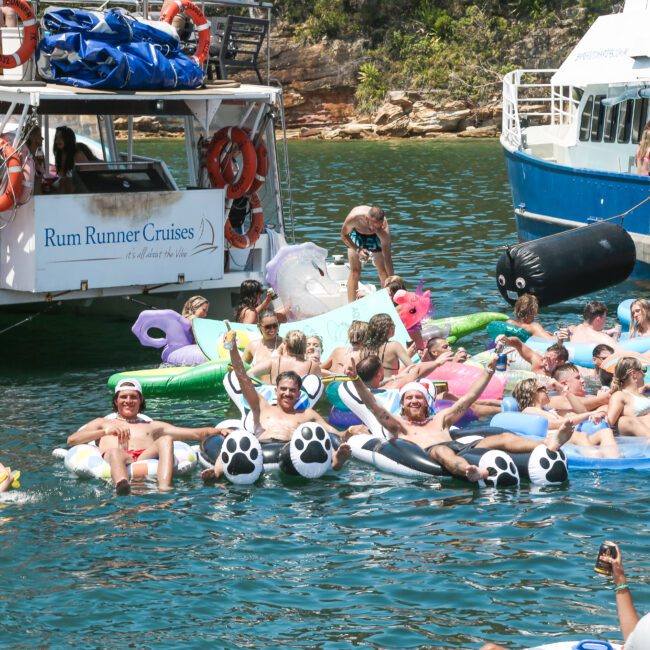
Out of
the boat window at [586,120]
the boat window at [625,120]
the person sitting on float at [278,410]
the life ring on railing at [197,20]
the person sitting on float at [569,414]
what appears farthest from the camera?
the boat window at [586,120]

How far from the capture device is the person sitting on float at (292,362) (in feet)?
40.8

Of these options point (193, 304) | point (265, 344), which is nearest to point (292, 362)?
point (265, 344)

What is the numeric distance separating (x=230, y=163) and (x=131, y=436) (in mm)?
5800

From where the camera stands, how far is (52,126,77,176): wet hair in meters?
15.6

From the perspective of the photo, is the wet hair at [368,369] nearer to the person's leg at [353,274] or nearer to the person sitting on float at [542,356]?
the person sitting on float at [542,356]

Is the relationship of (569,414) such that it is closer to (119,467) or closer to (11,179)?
(119,467)

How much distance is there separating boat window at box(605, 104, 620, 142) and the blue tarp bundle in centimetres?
1027

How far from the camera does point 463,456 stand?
1041cm

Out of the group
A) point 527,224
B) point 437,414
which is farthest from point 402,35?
point 437,414

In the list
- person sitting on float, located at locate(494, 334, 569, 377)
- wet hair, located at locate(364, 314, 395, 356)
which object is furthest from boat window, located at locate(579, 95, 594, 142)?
wet hair, located at locate(364, 314, 395, 356)

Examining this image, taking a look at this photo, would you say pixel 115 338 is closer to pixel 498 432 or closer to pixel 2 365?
pixel 2 365

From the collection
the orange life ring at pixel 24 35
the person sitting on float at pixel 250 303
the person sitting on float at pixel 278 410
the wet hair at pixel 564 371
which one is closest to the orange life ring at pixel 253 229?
the person sitting on float at pixel 250 303

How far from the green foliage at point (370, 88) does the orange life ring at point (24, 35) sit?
40.9m

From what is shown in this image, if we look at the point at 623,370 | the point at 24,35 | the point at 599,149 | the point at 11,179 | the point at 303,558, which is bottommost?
the point at 303,558
